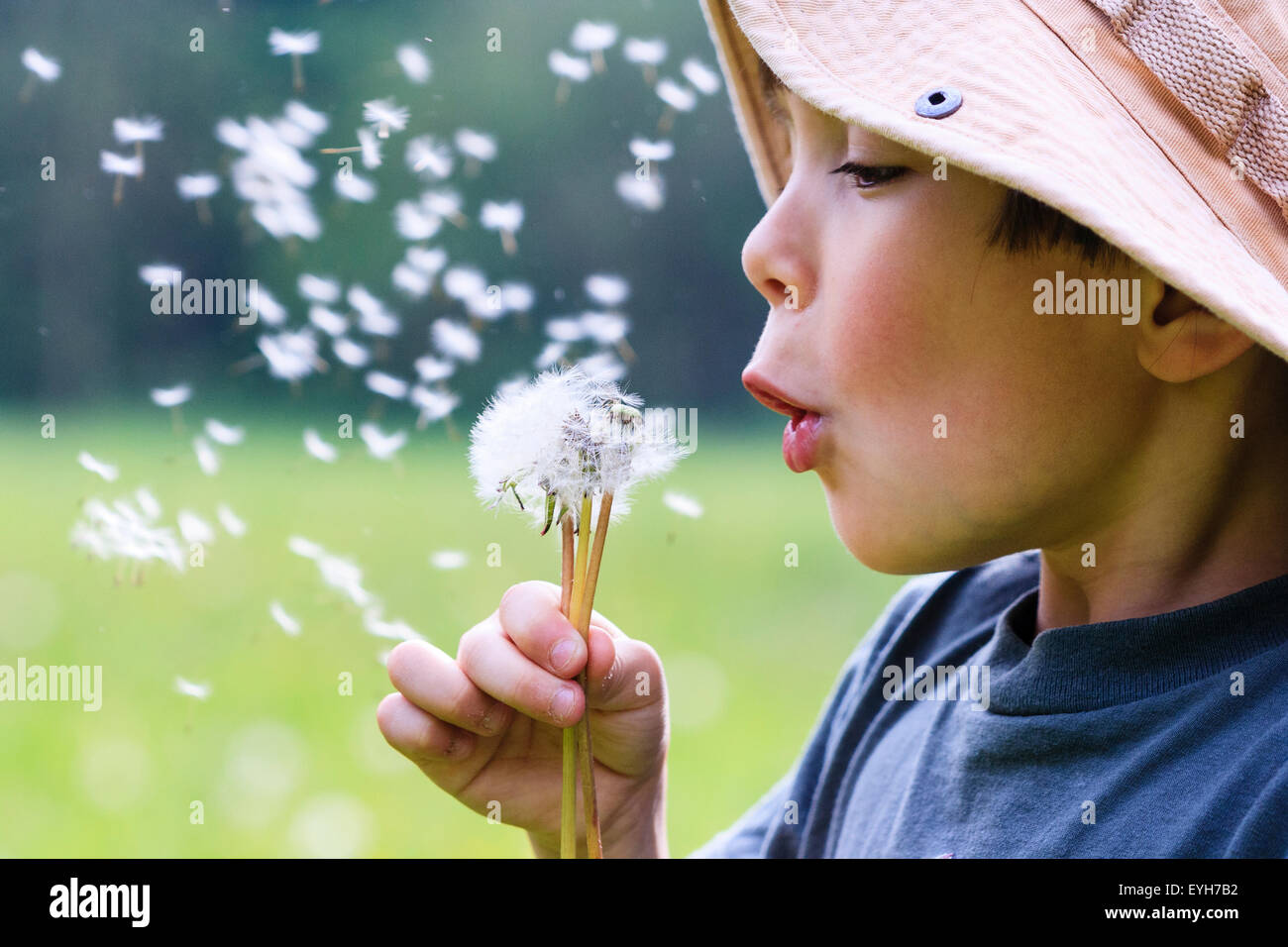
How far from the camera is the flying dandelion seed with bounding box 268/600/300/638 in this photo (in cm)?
249

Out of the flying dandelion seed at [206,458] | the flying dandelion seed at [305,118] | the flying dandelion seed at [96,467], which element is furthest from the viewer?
the flying dandelion seed at [206,458]

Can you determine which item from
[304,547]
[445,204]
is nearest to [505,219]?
[445,204]

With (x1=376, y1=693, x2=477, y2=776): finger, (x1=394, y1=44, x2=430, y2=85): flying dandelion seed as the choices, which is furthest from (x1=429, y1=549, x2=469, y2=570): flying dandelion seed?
(x1=376, y1=693, x2=477, y2=776): finger

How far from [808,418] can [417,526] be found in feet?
9.83

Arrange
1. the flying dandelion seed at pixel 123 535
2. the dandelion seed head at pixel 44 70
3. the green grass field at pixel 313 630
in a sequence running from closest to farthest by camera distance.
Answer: the flying dandelion seed at pixel 123 535 → the green grass field at pixel 313 630 → the dandelion seed head at pixel 44 70

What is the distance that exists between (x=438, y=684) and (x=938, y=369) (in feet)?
0.96

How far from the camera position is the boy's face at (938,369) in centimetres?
52

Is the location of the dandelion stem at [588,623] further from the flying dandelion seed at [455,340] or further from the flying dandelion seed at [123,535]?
the flying dandelion seed at [455,340]

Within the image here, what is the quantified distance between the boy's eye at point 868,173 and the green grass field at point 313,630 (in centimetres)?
64

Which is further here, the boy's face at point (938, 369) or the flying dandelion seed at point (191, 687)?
the flying dandelion seed at point (191, 687)

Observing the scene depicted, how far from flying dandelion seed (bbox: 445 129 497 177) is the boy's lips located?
276 centimetres

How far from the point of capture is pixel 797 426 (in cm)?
57

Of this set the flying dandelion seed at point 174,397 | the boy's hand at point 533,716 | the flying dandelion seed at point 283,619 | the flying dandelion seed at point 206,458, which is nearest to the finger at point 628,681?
the boy's hand at point 533,716

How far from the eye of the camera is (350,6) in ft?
9.58
